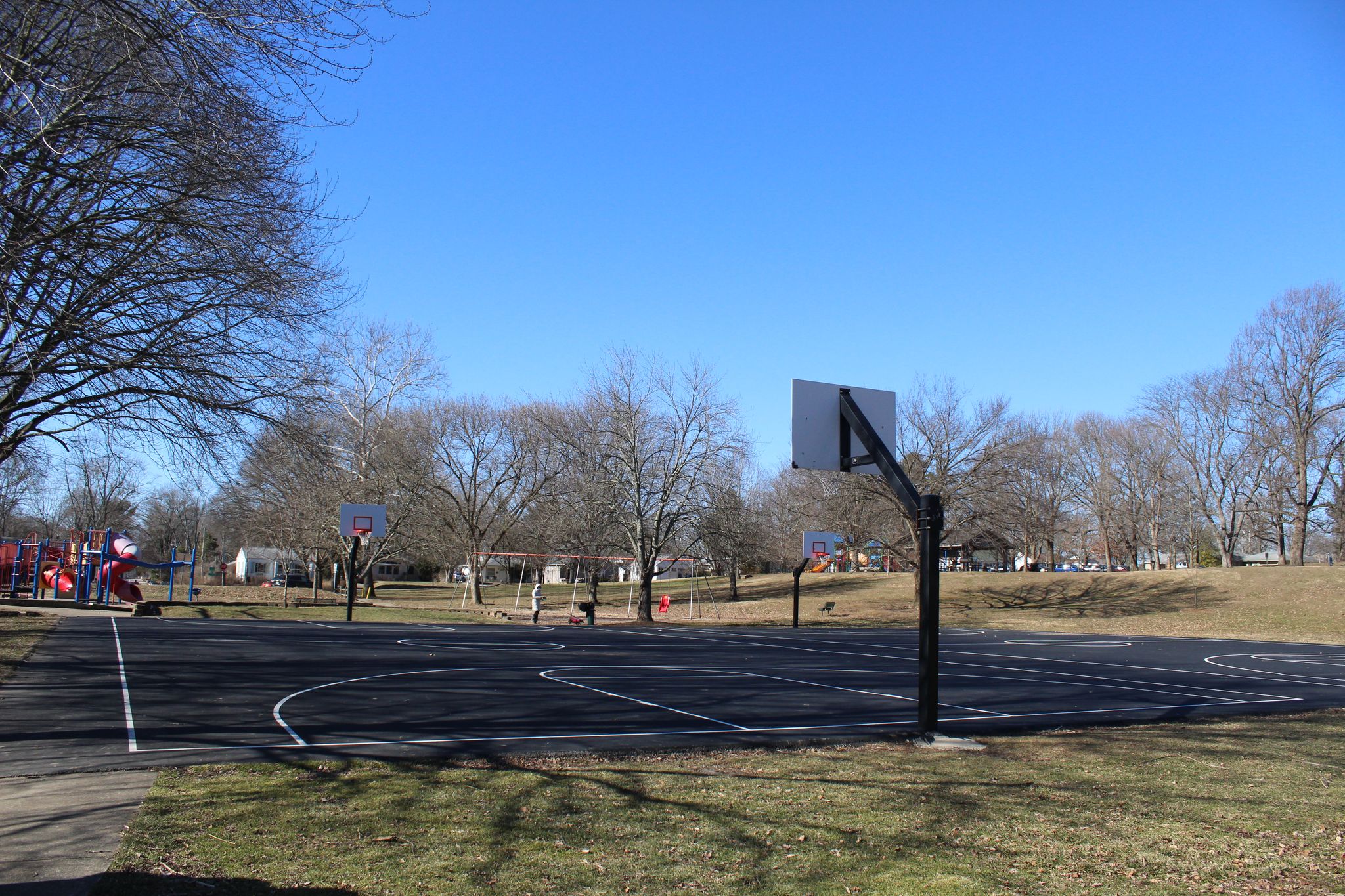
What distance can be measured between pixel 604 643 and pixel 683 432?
16399mm

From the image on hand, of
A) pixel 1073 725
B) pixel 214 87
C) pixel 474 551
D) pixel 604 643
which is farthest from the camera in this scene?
pixel 474 551

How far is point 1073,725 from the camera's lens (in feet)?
38.4

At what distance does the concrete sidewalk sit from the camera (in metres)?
4.96

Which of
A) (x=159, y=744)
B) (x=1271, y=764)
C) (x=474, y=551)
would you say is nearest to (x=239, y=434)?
(x=159, y=744)

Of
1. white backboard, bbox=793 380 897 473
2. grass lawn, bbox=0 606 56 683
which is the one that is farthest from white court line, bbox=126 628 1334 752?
white backboard, bbox=793 380 897 473

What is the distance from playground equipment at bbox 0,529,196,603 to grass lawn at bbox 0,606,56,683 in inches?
258

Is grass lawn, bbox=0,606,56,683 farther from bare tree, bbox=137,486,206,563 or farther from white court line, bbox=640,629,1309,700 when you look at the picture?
bare tree, bbox=137,486,206,563

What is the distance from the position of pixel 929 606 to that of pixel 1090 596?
4486 cm

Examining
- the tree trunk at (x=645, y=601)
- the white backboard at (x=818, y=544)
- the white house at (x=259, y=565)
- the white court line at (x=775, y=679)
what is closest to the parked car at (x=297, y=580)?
the white house at (x=259, y=565)

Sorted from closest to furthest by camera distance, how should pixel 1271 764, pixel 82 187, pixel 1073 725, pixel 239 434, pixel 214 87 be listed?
pixel 214 87, pixel 1271 764, pixel 82 187, pixel 1073 725, pixel 239 434

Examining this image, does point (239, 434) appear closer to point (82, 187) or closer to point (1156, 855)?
point (82, 187)

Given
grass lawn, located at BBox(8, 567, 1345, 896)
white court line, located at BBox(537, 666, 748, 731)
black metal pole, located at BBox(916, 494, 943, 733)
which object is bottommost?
white court line, located at BBox(537, 666, 748, 731)

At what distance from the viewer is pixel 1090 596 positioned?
1932 inches

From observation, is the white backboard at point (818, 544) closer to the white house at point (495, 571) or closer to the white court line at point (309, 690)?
the white court line at point (309, 690)
